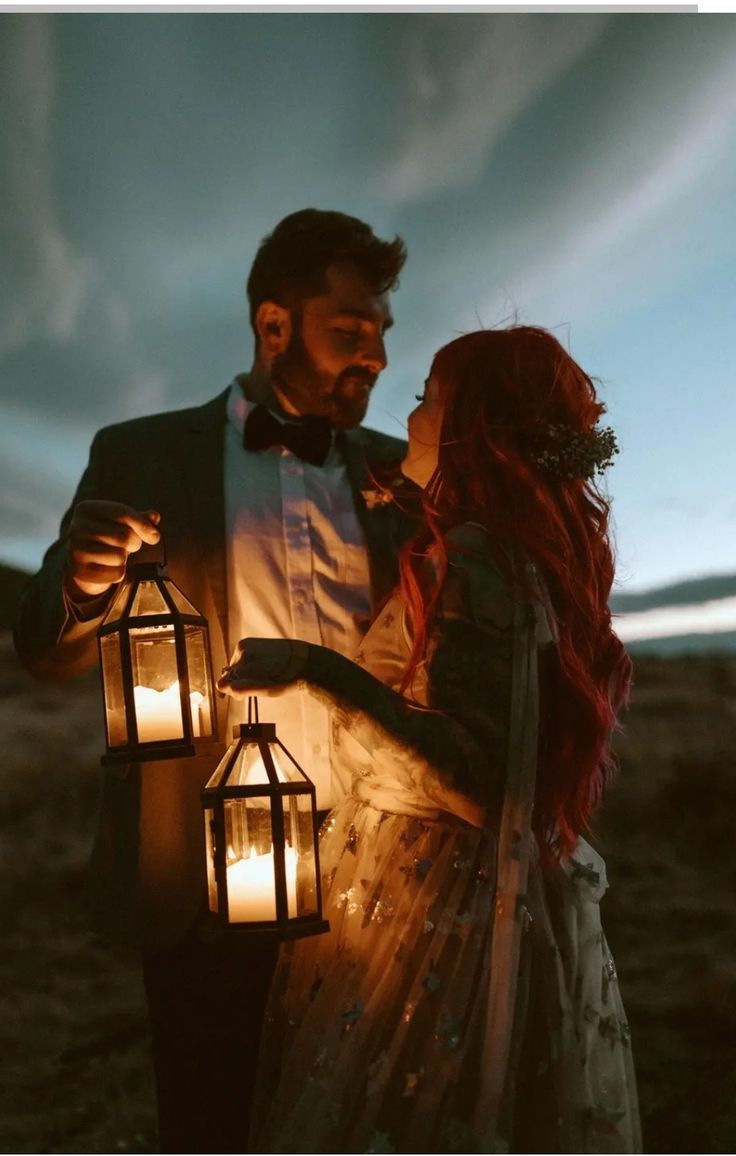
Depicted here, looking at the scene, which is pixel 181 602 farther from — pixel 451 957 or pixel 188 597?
pixel 451 957

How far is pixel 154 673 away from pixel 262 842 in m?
0.36

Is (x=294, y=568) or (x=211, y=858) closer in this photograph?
(x=211, y=858)

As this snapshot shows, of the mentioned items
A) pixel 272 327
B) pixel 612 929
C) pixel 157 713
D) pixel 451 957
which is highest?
pixel 272 327

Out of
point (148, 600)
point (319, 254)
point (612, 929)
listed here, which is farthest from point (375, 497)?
point (612, 929)

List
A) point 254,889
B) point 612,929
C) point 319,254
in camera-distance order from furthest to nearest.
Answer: point 612,929
point 319,254
point 254,889

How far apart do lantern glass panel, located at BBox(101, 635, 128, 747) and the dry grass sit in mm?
2414

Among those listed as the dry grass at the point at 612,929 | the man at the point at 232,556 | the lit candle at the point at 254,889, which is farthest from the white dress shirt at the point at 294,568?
the dry grass at the point at 612,929

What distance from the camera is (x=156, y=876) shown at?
2.05 m

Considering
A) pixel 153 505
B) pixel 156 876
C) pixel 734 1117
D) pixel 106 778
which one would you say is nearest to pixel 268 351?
A: pixel 153 505

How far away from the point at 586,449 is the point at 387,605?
0.52 meters

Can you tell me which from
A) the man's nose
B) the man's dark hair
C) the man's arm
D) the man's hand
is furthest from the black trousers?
the man's dark hair

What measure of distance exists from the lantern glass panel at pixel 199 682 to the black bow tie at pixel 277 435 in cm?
61

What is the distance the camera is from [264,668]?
1.73 meters

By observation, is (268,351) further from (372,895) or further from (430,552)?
(372,895)
